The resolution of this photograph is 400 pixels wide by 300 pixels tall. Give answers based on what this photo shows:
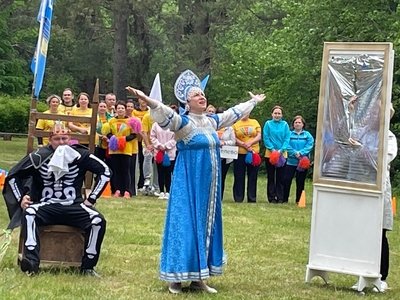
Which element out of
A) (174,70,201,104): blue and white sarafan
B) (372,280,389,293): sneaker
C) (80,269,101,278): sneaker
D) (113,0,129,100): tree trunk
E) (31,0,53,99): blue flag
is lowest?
(80,269,101,278): sneaker

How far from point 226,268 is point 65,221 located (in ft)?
6.10

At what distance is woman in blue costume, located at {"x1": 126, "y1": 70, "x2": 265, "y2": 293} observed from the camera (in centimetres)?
805

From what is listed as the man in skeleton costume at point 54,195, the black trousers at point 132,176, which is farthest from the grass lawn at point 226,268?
the black trousers at point 132,176

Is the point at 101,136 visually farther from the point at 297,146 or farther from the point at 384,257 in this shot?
the point at 384,257

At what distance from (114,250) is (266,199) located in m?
8.22

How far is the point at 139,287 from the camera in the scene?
326 inches

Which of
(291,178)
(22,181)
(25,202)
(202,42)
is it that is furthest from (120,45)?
(25,202)

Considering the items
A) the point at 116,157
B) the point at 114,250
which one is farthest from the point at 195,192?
the point at 116,157

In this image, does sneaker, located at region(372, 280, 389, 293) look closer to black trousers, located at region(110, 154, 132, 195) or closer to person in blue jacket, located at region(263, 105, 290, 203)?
person in blue jacket, located at region(263, 105, 290, 203)

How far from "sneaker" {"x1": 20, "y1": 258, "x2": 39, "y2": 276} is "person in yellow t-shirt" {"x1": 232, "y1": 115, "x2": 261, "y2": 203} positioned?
25.8 ft

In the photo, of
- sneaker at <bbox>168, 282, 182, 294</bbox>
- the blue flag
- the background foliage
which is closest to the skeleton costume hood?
the blue flag

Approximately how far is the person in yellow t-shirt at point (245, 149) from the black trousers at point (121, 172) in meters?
1.98

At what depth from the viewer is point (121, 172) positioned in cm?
1631

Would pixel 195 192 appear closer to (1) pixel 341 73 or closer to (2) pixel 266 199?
(1) pixel 341 73
